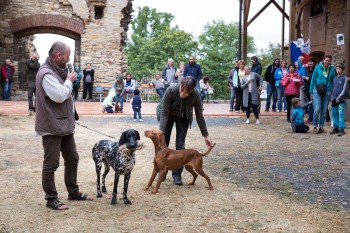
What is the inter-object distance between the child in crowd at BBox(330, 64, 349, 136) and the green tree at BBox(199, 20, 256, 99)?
29110mm

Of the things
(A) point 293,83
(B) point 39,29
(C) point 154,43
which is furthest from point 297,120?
(C) point 154,43

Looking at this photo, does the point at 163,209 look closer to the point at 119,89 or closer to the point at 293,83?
the point at 293,83

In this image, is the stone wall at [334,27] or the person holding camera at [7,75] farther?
the person holding camera at [7,75]

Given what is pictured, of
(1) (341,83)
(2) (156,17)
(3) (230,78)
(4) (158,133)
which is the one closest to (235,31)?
(2) (156,17)

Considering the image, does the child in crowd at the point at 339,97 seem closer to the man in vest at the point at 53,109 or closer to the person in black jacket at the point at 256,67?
the person in black jacket at the point at 256,67

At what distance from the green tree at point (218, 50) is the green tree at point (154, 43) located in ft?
8.73

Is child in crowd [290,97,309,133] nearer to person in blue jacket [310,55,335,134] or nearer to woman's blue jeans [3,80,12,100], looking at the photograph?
person in blue jacket [310,55,335,134]

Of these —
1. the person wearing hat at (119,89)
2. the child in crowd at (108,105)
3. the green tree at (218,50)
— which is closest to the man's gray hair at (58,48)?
the child in crowd at (108,105)

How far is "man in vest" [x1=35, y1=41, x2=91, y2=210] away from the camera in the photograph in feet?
14.1

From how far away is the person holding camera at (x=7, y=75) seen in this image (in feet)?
60.9

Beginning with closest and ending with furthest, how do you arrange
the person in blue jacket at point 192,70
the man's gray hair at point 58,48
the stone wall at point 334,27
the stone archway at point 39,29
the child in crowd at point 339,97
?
1. the man's gray hair at point 58,48
2. the child in crowd at point 339,97
3. the person in blue jacket at point 192,70
4. the stone wall at point 334,27
5. the stone archway at point 39,29

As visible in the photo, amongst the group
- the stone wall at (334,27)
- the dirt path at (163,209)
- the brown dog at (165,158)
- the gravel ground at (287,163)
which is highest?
the stone wall at (334,27)

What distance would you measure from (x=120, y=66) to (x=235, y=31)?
132ft

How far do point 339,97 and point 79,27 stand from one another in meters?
12.9
